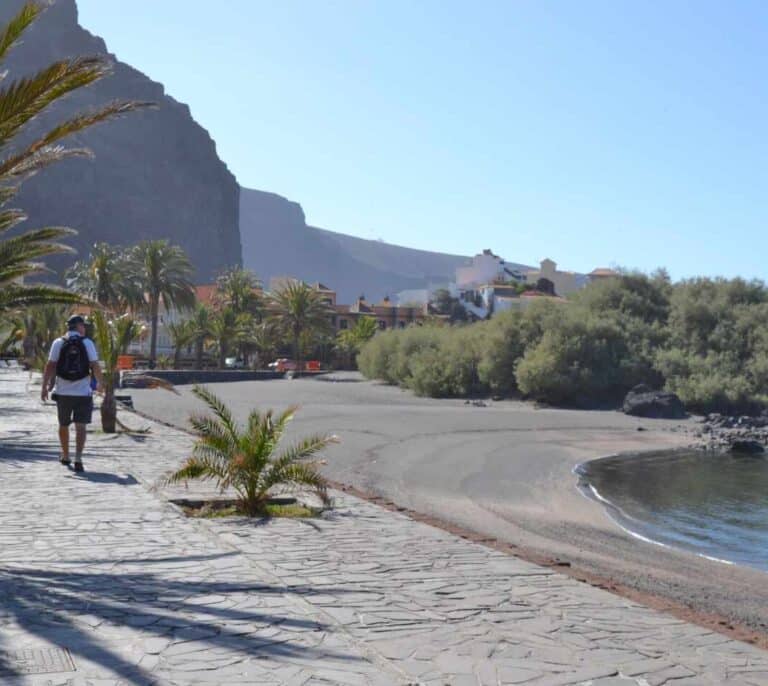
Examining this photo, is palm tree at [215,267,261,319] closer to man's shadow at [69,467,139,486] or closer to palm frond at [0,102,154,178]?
man's shadow at [69,467,139,486]

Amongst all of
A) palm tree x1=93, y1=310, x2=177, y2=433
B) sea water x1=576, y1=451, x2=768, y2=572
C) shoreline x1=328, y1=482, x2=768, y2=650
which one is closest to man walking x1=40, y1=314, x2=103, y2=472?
shoreline x1=328, y1=482, x2=768, y2=650

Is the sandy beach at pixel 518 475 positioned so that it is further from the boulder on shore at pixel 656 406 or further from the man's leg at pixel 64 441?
the man's leg at pixel 64 441

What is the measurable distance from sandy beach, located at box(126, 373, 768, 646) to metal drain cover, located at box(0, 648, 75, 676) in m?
3.96

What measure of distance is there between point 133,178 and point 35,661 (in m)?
166

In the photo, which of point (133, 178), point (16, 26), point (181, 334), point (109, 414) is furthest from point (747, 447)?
point (133, 178)

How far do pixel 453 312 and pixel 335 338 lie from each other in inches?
1064

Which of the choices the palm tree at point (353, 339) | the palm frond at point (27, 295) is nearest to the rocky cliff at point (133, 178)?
the palm tree at point (353, 339)

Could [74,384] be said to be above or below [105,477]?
above

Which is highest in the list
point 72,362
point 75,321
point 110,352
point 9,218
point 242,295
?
point 242,295

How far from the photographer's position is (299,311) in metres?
73.2

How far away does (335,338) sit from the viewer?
85.8 meters

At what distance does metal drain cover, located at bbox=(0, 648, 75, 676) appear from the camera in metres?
4.69

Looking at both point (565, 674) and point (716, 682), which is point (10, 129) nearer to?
point (565, 674)

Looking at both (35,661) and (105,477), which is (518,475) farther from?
(35,661)
